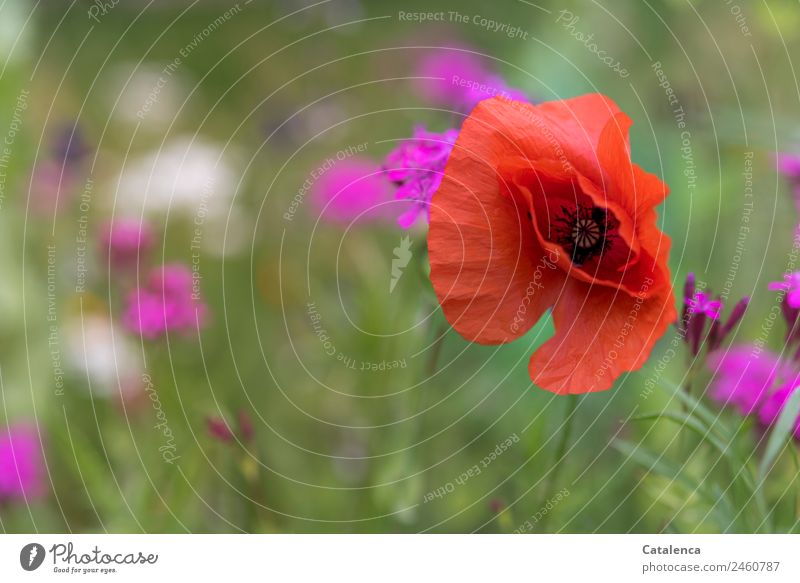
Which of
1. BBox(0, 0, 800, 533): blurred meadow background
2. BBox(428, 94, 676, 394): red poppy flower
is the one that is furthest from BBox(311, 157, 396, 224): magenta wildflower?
BBox(428, 94, 676, 394): red poppy flower

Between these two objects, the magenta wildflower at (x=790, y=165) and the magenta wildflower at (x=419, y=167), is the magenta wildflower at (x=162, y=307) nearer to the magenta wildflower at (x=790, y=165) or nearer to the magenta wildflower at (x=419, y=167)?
the magenta wildflower at (x=419, y=167)

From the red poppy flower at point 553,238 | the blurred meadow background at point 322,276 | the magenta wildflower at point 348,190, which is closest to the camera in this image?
the red poppy flower at point 553,238

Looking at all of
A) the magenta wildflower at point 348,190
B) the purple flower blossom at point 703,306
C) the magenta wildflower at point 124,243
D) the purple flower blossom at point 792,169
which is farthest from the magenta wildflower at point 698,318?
the magenta wildflower at point 124,243

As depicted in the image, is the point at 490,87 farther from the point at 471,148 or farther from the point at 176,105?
the point at 176,105

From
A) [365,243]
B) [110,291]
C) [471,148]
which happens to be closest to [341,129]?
[365,243]

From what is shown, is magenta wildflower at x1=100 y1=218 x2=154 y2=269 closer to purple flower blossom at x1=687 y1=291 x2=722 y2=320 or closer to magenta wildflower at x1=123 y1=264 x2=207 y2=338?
magenta wildflower at x1=123 y1=264 x2=207 y2=338

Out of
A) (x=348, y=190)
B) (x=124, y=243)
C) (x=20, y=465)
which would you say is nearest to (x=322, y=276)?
(x=348, y=190)
